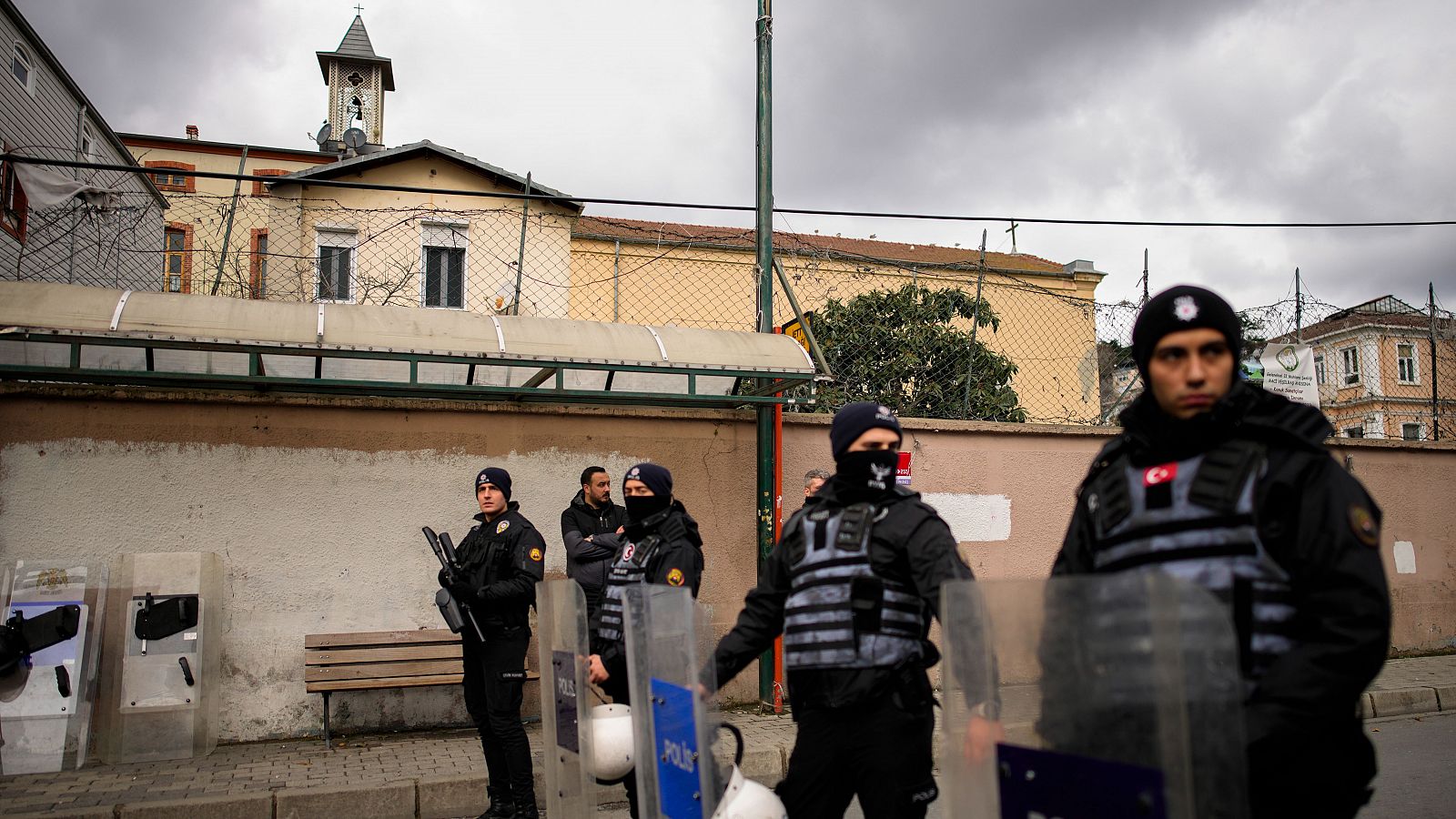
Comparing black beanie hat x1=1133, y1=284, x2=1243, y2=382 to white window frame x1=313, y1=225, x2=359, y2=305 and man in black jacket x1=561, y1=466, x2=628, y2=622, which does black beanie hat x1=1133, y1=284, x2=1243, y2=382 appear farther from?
white window frame x1=313, y1=225, x2=359, y2=305

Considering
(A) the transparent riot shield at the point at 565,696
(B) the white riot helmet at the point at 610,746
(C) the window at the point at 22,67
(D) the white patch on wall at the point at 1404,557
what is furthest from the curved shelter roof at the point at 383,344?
(C) the window at the point at 22,67

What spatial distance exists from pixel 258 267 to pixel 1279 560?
884cm

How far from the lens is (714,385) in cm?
937

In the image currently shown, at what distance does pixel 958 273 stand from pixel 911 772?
9064mm

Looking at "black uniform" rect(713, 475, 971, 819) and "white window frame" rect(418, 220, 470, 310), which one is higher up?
"white window frame" rect(418, 220, 470, 310)

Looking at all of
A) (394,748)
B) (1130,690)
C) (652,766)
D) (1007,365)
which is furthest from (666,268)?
(1130,690)

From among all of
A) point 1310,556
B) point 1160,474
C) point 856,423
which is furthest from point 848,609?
point 1310,556

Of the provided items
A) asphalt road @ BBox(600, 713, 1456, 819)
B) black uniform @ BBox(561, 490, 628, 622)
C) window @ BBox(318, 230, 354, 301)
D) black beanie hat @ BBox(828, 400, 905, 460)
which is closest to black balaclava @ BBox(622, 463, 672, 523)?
black uniform @ BBox(561, 490, 628, 622)

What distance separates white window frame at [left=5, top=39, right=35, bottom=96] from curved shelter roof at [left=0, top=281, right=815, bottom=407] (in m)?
8.88

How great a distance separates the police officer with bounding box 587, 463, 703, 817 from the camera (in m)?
4.78

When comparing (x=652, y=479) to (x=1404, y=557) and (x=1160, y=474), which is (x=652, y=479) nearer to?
(x=1160, y=474)

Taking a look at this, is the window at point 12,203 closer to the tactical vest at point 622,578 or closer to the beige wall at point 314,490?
the beige wall at point 314,490

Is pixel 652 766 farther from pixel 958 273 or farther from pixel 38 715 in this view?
pixel 958 273

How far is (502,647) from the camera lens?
5676mm
